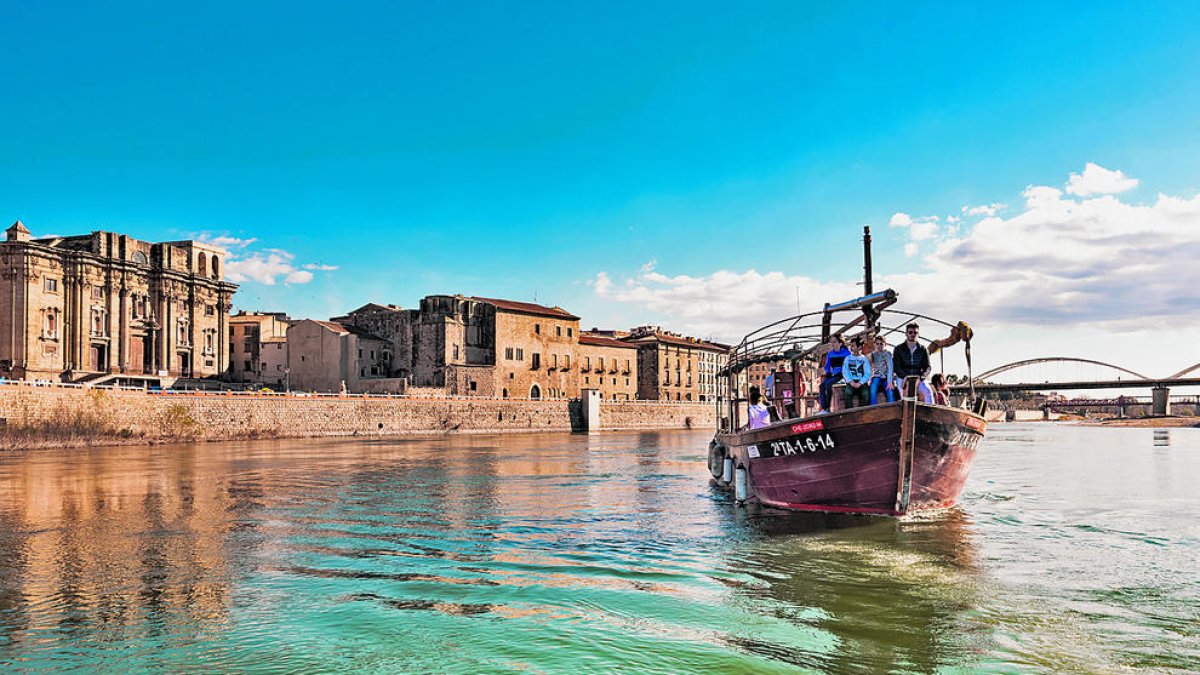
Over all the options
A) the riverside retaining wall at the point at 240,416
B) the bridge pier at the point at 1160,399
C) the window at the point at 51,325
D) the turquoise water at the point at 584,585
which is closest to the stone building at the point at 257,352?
the riverside retaining wall at the point at 240,416

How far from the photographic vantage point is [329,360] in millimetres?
69688

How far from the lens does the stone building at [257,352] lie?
2859 inches

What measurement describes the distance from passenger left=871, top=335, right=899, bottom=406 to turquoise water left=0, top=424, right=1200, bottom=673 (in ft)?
6.99

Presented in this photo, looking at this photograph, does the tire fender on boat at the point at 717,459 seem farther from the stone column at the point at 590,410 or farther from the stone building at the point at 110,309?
the stone column at the point at 590,410

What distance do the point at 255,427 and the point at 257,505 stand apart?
3566 centimetres

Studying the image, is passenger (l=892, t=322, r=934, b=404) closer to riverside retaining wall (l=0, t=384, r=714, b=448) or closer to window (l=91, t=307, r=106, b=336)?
riverside retaining wall (l=0, t=384, r=714, b=448)

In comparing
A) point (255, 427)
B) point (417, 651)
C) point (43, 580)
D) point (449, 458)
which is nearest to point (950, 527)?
point (417, 651)

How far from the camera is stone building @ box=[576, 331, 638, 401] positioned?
289 feet

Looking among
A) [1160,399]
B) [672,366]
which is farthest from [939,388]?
[1160,399]

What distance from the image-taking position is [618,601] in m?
9.29

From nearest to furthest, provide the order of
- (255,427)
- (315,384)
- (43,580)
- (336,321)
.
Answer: (43,580), (255,427), (315,384), (336,321)

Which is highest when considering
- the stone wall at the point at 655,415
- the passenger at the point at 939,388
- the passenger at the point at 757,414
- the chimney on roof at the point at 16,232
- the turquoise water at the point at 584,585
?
the chimney on roof at the point at 16,232

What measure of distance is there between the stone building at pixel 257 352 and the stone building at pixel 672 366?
39.0 m

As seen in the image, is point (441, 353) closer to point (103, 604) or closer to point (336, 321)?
point (336, 321)
